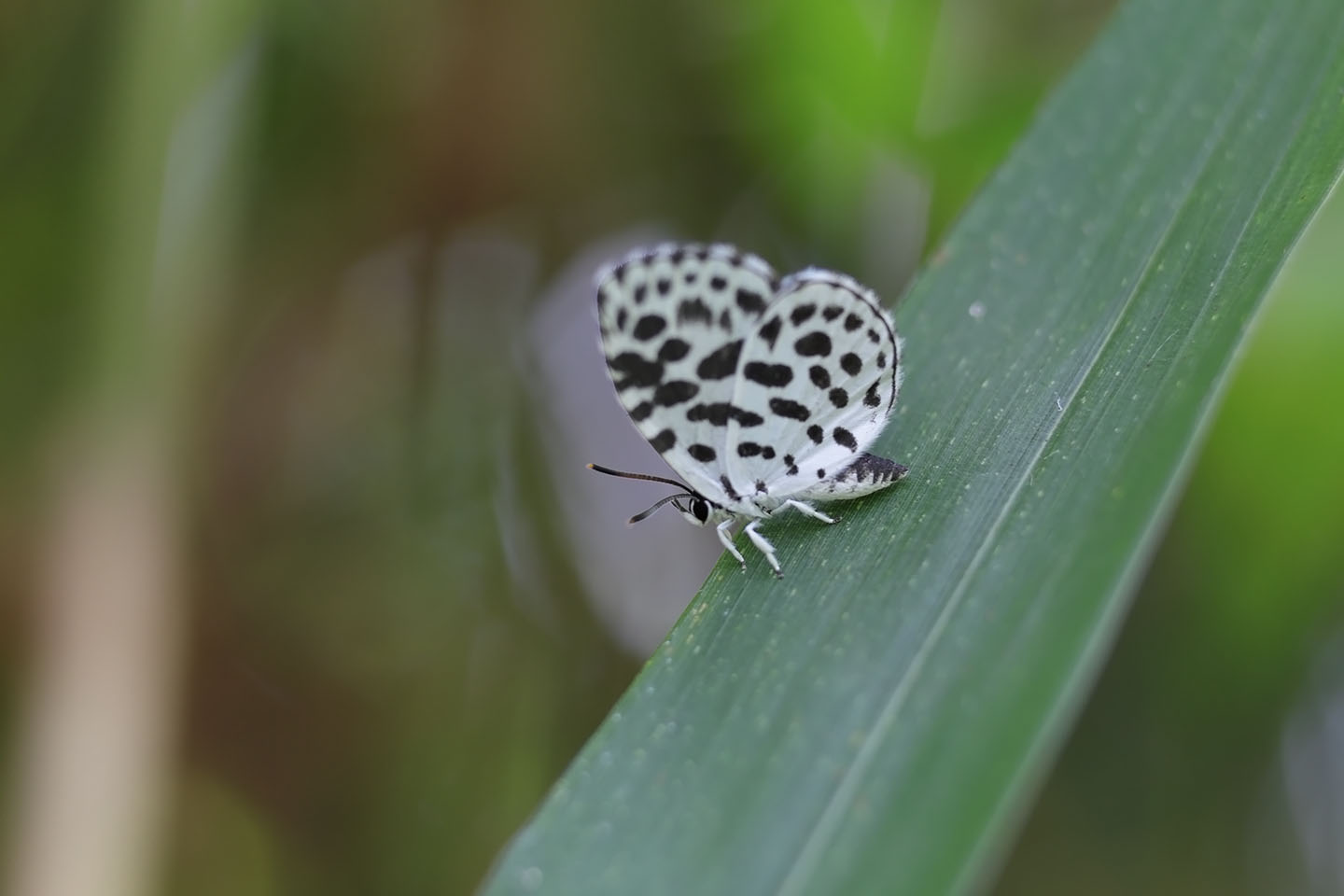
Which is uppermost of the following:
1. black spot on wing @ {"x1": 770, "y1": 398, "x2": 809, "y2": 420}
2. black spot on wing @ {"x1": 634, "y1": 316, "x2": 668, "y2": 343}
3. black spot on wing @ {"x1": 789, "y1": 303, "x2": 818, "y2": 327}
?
black spot on wing @ {"x1": 634, "y1": 316, "x2": 668, "y2": 343}

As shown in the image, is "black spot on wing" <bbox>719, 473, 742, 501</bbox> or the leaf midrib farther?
"black spot on wing" <bbox>719, 473, 742, 501</bbox>

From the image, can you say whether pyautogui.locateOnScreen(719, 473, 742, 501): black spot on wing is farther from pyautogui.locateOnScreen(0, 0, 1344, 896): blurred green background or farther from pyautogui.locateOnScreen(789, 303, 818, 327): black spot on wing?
pyautogui.locateOnScreen(0, 0, 1344, 896): blurred green background

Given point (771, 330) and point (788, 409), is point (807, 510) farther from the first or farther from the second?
point (771, 330)

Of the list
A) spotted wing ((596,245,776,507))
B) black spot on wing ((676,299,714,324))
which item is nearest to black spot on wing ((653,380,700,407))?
spotted wing ((596,245,776,507))

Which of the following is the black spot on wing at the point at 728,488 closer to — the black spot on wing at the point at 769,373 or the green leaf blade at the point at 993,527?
the green leaf blade at the point at 993,527

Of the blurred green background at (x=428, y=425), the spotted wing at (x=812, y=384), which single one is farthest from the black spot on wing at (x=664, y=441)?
the blurred green background at (x=428, y=425)

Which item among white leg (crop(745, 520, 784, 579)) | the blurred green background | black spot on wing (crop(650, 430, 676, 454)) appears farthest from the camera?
the blurred green background

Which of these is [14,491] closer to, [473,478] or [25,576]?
[25,576]

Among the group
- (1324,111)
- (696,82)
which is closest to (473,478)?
(696,82)
